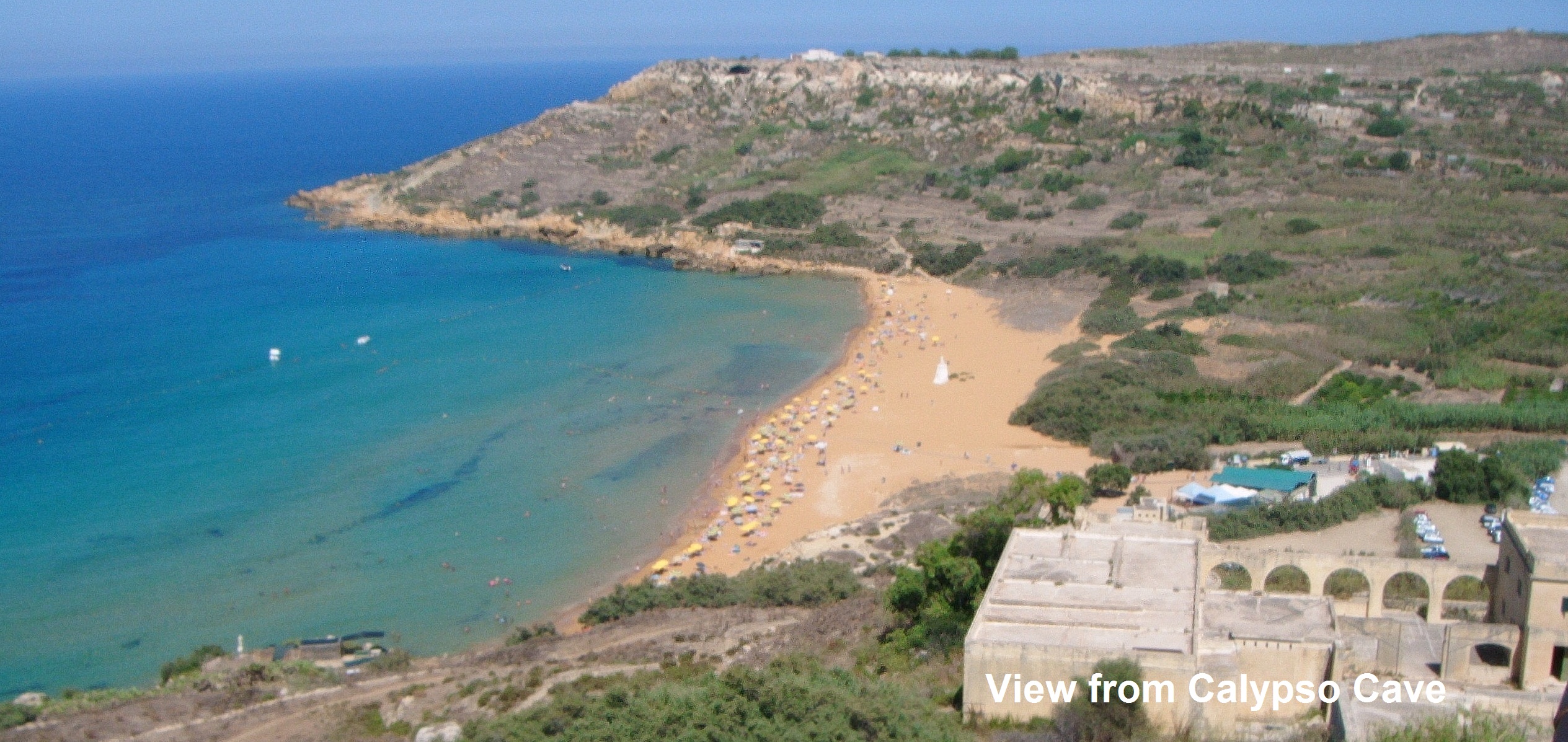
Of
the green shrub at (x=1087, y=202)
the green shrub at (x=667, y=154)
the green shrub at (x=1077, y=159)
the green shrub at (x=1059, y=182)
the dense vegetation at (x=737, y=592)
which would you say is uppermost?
the green shrub at (x=667, y=154)

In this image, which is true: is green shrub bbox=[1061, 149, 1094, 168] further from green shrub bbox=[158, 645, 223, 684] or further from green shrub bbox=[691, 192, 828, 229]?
green shrub bbox=[158, 645, 223, 684]

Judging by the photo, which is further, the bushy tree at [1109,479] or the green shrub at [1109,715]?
the bushy tree at [1109,479]

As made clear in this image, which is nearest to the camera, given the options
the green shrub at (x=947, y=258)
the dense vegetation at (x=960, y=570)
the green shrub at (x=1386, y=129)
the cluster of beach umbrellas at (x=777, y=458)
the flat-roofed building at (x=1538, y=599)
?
the flat-roofed building at (x=1538, y=599)

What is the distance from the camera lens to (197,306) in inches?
1759

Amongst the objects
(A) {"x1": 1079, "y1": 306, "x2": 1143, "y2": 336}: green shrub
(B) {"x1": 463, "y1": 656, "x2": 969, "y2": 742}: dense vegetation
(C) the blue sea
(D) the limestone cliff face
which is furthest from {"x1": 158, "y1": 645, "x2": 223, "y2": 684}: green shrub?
(D) the limestone cliff face

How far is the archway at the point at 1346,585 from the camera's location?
17.7m

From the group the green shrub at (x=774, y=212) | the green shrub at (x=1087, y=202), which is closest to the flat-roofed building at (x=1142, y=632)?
the green shrub at (x=1087, y=202)

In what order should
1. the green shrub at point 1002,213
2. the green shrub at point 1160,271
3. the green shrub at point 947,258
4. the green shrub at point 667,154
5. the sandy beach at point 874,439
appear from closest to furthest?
the sandy beach at point 874,439
the green shrub at point 1160,271
the green shrub at point 947,258
the green shrub at point 1002,213
the green shrub at point 667,154

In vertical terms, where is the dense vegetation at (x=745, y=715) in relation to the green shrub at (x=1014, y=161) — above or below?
below

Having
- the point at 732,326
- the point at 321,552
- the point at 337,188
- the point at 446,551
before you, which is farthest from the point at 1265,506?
the point at 337,188

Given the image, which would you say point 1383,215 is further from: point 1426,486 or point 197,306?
point 197,306

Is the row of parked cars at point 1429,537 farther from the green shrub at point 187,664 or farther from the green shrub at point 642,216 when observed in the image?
the green shrub at point 642,216

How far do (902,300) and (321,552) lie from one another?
2423 cm

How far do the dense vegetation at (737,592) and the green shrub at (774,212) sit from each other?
111ft
